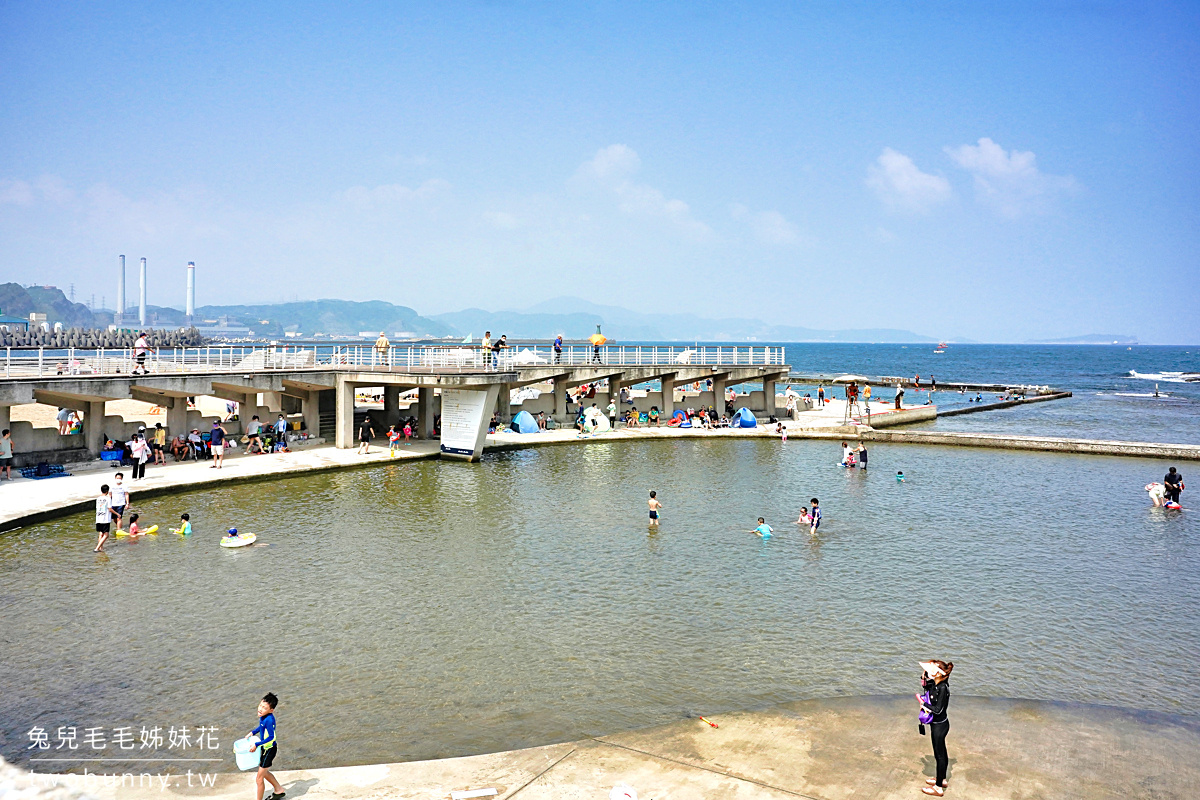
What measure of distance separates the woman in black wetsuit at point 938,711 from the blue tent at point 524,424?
3461 cm

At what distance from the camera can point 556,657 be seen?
14945 mm

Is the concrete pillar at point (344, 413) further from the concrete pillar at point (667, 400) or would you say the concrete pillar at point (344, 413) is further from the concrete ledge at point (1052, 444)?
the concrete ledge at point (1052, 444)

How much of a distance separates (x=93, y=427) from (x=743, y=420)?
1372 inches

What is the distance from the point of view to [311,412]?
132ft

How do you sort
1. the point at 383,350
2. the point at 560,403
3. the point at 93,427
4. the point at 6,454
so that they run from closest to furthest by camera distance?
1. the point at 6,454
2. the point at 93,427
3. the point at 383,350
4. the point at 560,403

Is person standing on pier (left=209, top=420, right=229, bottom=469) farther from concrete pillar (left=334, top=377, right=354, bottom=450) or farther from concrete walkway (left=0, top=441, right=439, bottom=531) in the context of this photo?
concrete pillar (left=334, top=377, right=354, bottom=450)

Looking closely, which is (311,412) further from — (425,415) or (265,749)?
(265,749)

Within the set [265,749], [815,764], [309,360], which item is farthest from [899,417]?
[265,749]

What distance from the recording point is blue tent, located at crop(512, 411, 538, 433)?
44.1 meters

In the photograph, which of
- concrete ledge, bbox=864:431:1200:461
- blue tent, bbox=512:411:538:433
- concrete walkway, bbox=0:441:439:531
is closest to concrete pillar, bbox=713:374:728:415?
concrete ledge, bbox=864:431:1200:461

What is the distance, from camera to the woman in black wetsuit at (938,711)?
1027 cm

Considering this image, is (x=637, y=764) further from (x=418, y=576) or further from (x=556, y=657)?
(x=418, y=576)

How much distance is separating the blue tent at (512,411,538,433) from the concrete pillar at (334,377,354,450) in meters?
9.65

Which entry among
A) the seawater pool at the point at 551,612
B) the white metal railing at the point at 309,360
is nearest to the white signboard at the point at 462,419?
the white metal railing at the point at 309,360
